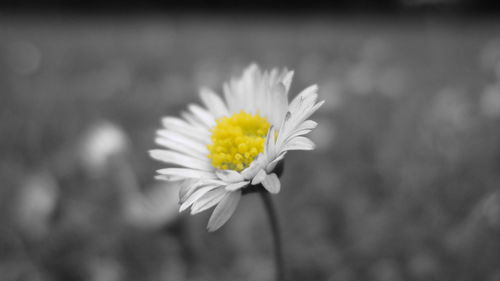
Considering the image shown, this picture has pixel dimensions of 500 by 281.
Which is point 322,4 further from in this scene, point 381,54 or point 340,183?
point 340,183

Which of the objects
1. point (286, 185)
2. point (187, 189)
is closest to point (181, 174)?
point (187, 189)

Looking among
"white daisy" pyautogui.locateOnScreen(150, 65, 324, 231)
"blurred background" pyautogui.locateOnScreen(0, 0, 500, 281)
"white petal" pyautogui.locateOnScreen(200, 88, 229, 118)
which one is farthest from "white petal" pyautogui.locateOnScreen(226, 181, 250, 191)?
"blurred background" pyautogui.locateOnScreen(0, 0, 500, 281)

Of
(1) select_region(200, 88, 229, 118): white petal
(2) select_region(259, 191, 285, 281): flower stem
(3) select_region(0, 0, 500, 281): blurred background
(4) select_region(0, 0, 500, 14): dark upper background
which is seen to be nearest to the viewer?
(2) select_region(259, 191, 285, 281): flower stem

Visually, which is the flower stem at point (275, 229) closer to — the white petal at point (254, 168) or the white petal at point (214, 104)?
the white petal at point (254, 168)

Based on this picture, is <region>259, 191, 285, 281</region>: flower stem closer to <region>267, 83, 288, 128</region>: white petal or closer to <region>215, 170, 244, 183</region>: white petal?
<region>215, 170, 244, 183</region>: white petal

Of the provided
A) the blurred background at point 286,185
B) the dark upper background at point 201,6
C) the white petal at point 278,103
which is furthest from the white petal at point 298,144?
the dark upper background at point 201,6

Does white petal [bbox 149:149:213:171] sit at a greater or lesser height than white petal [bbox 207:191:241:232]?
greater
